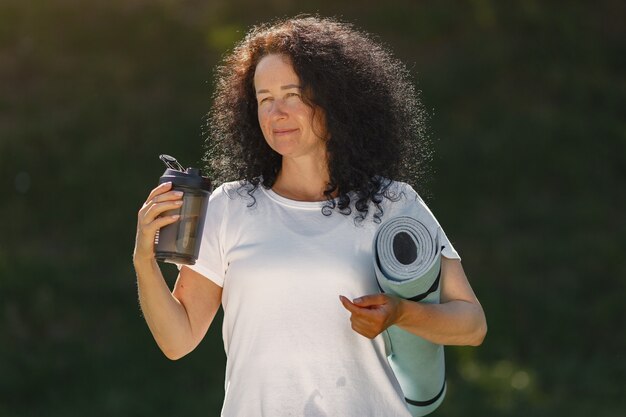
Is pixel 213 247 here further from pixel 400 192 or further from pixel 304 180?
pixel 400 192

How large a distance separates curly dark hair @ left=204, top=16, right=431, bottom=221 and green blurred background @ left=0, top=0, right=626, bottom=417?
3.48 m

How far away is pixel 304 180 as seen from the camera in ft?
8.73

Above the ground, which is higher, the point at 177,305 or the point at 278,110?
the point at 278,110

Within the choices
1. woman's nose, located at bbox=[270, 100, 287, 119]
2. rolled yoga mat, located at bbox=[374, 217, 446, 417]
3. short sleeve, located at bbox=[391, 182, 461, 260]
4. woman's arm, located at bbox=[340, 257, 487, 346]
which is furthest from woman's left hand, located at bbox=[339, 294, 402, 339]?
woman's nose, located at bbox=[270, 100, 287, 119]

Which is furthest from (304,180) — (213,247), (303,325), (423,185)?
(423,185)

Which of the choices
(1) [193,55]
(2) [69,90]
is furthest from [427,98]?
(2) [69,90]

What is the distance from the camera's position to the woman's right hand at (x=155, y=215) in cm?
240

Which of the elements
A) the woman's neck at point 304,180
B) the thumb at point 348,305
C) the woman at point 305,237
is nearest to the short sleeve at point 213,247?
the woman at point 305,237

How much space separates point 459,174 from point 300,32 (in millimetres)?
4992

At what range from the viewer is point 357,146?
268 centimetres

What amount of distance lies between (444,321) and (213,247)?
52 centimetres

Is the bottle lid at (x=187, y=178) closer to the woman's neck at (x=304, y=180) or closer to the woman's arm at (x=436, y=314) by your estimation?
the woman's neck at (x=304, y=180)

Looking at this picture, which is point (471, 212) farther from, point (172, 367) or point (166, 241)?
point (166, 241)

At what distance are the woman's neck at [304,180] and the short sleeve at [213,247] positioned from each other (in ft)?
0.45
